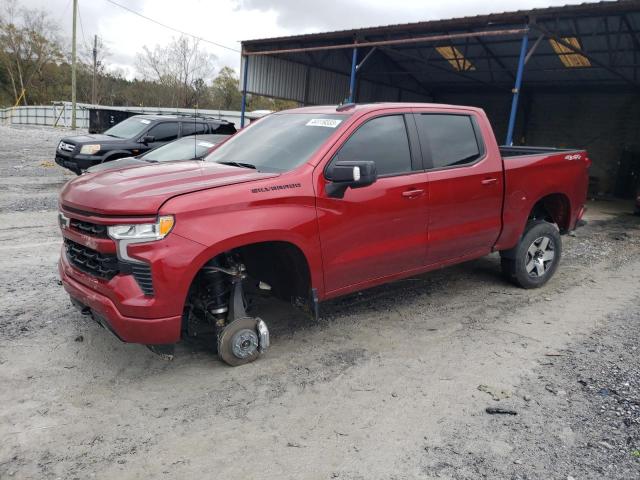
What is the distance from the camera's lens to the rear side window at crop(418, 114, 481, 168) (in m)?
4.62

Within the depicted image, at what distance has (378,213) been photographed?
4102 millimetres

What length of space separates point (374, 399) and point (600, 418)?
143cm

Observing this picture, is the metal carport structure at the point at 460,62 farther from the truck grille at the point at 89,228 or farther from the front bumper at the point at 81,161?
the truck grille at the point at 89,228

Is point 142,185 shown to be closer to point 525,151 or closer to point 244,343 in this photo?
point 244,343

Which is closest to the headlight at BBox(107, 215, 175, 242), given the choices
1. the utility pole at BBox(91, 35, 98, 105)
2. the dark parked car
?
the dark parked car

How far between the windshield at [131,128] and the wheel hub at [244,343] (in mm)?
8986

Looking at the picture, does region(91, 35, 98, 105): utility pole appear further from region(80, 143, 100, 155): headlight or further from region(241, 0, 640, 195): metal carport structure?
region(80, 143, 100, 155): headlight

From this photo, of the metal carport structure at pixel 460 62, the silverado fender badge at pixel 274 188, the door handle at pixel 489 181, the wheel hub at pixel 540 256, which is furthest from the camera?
the metal carport structure at pixel 460 62

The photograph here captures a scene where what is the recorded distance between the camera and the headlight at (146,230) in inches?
123

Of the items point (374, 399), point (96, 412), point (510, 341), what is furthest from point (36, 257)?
point (510, 341)

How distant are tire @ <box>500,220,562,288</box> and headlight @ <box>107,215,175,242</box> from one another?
3937 mm

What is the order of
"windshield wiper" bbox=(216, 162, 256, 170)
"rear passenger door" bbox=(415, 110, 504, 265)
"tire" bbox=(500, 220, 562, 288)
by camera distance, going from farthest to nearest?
"tire" bbox=(500, 220, 562, 288), "rear passenger door" bbox=(415, 110, 504, 265), "windshield wiper" bbox=(216, 162, 256, 170)

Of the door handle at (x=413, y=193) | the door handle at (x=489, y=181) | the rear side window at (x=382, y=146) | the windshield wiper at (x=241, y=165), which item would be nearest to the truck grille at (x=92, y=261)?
the windshield wiper at (x=241, y=165)

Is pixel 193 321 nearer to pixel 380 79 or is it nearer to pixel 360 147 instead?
pixel 360 147
